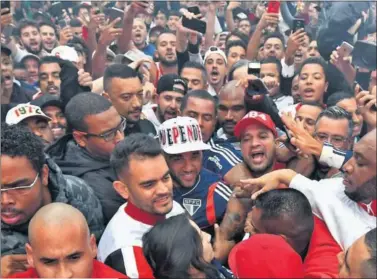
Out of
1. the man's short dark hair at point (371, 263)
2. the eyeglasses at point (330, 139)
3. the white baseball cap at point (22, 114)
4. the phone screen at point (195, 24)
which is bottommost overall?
the eyeglasses at point (330, 139)

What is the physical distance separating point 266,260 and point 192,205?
120 cm

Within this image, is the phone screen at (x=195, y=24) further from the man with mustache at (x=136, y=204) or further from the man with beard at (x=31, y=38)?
the man with mustache at (x=136, y=204)

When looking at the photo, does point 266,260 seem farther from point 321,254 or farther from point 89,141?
point 89,141

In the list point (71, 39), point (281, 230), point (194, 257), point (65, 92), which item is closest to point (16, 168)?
point (194, 257)

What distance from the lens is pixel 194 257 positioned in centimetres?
218

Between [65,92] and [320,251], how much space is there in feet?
8.45

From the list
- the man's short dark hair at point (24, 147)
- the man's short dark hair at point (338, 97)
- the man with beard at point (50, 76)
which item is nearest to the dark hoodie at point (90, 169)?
the man's short dark hair at point (24, 147)

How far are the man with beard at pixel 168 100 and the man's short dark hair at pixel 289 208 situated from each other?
6.14 feet

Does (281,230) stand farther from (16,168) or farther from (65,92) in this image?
(65,92)

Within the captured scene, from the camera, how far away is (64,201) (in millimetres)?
2641

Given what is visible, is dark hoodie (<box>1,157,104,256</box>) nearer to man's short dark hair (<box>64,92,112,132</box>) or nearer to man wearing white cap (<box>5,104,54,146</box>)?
man's short dark hair (<box>64,92,112,132</box>)

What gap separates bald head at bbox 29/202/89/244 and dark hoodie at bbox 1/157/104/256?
25 cm

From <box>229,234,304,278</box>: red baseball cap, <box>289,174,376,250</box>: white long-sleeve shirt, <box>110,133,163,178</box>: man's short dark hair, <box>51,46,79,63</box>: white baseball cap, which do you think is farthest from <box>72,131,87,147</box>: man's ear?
<box>51,46,79,63</box>: white baseball cap

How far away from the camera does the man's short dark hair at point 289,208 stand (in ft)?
7.95
